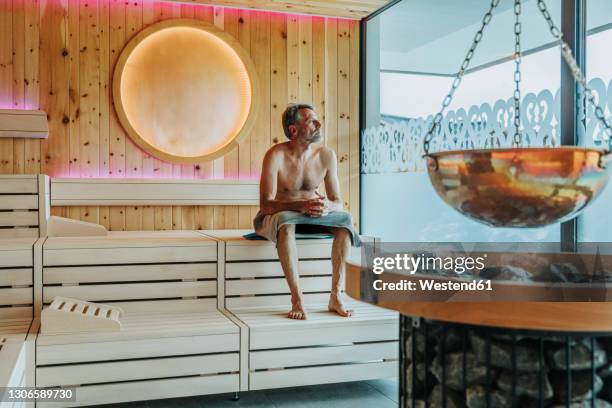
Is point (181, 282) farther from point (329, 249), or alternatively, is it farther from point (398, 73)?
point (398, 73)

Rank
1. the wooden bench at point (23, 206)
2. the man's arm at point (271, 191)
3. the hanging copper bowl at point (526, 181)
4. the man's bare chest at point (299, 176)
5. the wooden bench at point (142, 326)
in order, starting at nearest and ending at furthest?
the hanging copper bowl at point (526, 181) < the wooden bench at point (142, 326) < the man's arm at point (271, 191) < the man's bare chest at point (299, 176) < the wooden bench at point (23, 206)

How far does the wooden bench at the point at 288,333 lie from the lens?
10.6 ft

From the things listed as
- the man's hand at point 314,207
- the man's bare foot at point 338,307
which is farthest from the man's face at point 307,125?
the man's bare foot at point 338,307

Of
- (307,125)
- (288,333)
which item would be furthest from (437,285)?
(307,125)

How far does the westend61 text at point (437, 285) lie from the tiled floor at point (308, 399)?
5.22ft

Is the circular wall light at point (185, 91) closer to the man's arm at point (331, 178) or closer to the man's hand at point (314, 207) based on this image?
the man's arm at point (331, 178)

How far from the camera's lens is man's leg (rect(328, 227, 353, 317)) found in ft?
11.5

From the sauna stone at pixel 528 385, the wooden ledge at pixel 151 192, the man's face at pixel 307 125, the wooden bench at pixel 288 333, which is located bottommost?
the wooden bench at pixel 288 333

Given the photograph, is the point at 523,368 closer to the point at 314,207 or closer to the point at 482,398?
the point at 482,398

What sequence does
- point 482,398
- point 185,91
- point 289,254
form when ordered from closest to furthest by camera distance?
1. point 482,398
2. point 289,254
3. point 185,91

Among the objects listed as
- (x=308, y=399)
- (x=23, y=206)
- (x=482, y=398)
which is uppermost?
(x=23, y=206)

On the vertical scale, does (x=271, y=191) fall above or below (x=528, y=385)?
above

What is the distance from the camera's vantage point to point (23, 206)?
13.9 feet

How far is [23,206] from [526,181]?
3.64 meters
